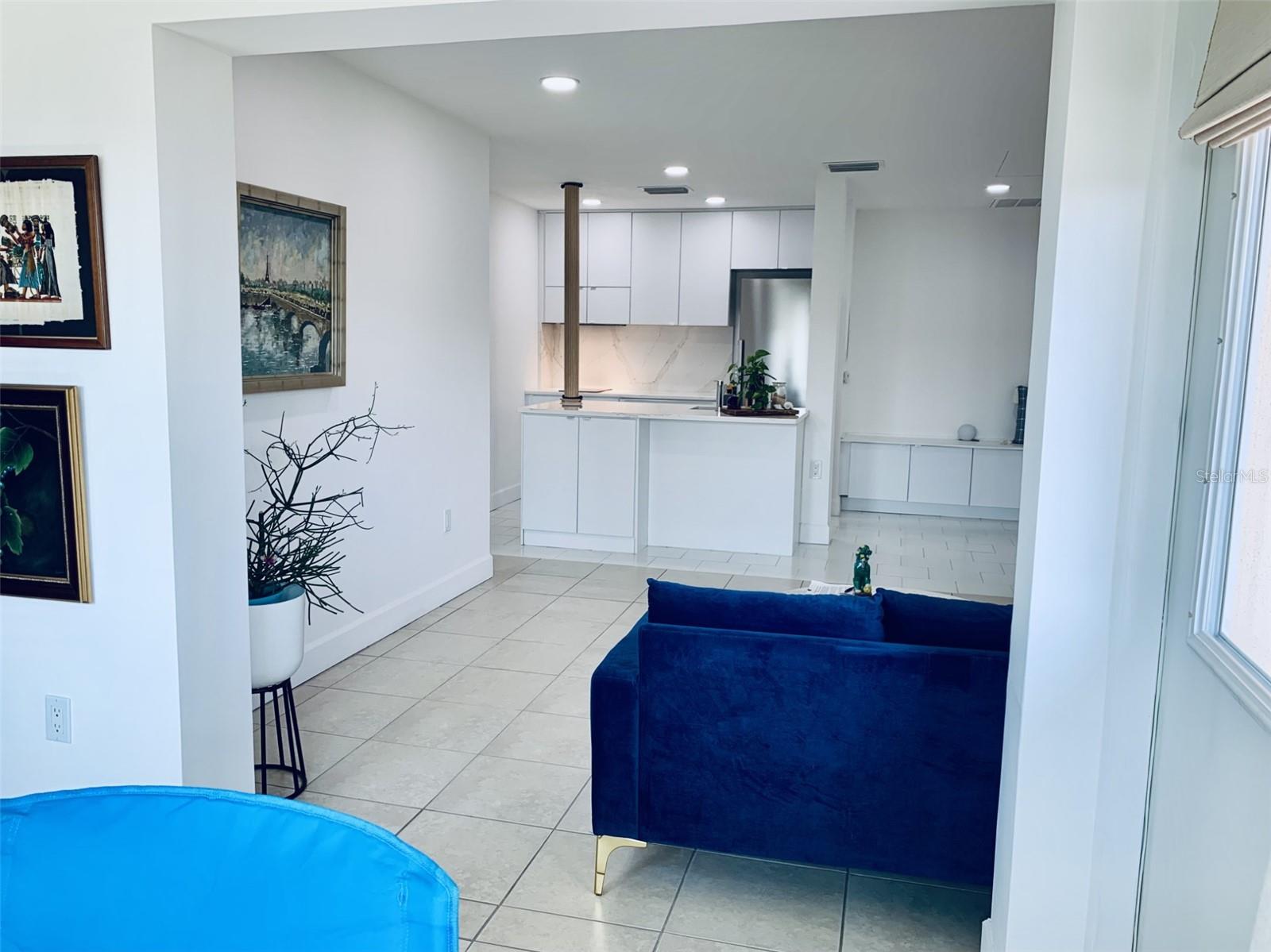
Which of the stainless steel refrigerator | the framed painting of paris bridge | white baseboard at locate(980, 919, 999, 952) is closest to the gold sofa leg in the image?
white baseboard at locate(980, 919, 999, 952)

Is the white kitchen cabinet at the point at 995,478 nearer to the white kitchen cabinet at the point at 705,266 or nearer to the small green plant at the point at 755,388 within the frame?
the small green plant at the point at 755,388

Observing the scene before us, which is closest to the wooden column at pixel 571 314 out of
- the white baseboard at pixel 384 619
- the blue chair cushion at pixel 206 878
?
the white baseboard at pixel 384 619

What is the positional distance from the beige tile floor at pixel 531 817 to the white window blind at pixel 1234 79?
1.83m

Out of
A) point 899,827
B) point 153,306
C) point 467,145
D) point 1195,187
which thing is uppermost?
point 467,145

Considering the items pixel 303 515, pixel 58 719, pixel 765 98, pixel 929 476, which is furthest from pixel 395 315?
pixel 929 476

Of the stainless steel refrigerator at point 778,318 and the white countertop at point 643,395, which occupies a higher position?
the stainless steel refrigerator at point 778,318

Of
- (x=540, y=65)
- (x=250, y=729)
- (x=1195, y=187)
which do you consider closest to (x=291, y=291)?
(x=540, y=65)

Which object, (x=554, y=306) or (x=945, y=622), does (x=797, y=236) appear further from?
(x=945, y=622)

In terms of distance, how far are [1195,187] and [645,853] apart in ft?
6.76

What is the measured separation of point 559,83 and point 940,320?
4.70 m

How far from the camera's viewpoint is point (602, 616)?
477cm

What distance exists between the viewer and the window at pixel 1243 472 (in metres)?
1.33

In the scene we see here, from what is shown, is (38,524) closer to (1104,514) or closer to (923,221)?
(1104,514)

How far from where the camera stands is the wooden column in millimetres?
6242
